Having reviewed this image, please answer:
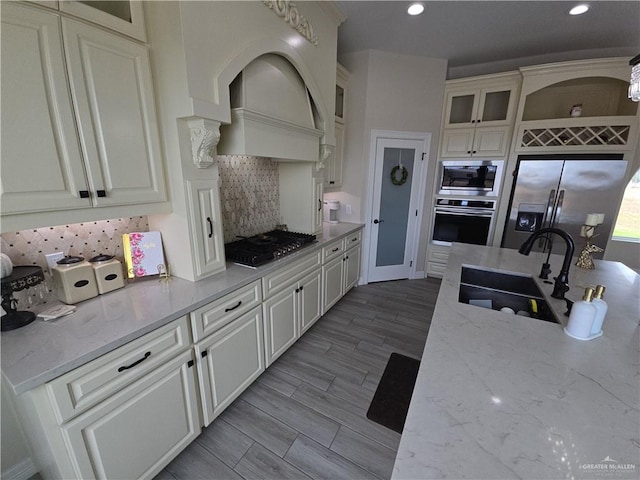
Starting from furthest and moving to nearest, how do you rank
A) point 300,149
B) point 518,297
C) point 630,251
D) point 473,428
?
point 630,251, point 300,149, point 518,297, point 473,428

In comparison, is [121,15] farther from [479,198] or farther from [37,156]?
[479,198]

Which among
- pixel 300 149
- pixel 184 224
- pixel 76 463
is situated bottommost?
pixel 76 463

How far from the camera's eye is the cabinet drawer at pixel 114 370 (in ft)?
3.13

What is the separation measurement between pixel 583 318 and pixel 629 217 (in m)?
3.25

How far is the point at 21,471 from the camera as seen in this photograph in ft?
4.36

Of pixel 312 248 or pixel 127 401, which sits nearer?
Result: pixel 127 401

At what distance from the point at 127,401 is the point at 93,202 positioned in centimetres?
93

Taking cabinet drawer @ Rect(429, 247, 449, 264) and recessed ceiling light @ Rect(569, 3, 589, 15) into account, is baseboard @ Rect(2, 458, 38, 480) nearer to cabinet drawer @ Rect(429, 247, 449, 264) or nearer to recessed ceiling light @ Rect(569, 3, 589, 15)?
cabinet drawer @ Rect(429, 247, 449, 264)

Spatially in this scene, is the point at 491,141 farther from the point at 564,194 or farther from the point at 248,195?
the point at 248,195

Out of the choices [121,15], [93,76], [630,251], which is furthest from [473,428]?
[630,251]

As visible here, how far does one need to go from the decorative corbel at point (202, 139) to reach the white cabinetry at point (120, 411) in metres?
0.91

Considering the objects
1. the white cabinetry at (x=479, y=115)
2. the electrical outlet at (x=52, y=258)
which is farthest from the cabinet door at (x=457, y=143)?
the electrical outlet at (x=52, y=258)

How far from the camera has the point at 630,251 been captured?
2.99 metres

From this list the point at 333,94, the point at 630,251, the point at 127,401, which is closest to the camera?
the point at 127,401
